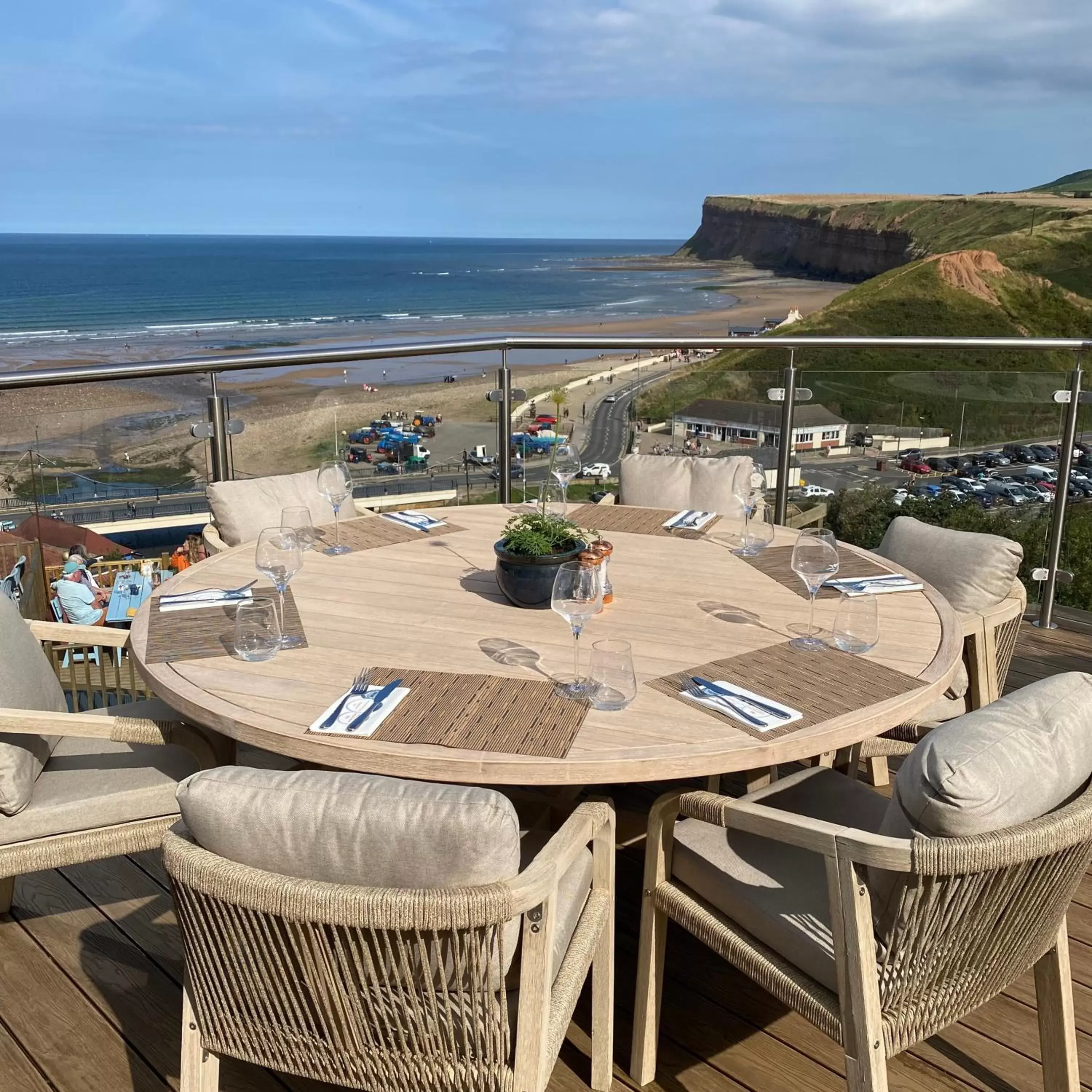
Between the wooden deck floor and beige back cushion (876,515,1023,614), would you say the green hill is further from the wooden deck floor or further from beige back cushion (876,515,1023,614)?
the wooden deck floor

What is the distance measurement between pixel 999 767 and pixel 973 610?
129cm

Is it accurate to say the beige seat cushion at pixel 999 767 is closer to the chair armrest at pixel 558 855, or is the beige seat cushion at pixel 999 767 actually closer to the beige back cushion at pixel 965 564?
the chair armrest at pixel 558 855

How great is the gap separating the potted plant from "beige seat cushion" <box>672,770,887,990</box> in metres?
0.61

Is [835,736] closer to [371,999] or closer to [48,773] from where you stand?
[371,999]

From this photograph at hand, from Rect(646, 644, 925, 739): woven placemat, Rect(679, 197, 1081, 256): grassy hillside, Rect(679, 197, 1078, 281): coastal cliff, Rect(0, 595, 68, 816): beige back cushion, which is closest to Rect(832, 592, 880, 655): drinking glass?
Rect(646, 644, 925, 739): woven placemat

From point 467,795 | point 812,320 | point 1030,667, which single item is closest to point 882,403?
point 1030,667

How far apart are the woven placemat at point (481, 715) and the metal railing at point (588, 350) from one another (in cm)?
200

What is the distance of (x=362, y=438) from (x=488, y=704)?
7.23 feet

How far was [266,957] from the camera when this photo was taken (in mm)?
1294

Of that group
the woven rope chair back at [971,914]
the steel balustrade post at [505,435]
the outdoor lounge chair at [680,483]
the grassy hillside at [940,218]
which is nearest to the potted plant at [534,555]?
the woven rope chair back at [971,914]

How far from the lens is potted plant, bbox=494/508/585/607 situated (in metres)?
2.16

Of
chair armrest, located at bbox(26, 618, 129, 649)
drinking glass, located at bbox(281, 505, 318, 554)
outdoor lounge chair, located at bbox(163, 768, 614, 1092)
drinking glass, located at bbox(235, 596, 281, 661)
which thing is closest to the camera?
outdoor lounge chair, located at bbox(163, 768, 614, 1092)

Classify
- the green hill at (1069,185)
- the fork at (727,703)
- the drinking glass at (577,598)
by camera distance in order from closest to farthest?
the fork at (727,703) → the drinking glass at (577,598) → the green hill at (1069,185)

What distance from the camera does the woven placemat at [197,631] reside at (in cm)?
196
